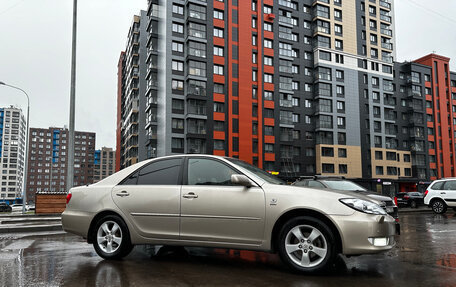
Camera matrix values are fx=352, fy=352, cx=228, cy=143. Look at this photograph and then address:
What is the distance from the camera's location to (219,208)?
15.0 feet

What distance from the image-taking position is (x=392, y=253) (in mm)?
5656

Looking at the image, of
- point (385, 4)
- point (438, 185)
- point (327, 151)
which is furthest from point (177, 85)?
Answer: point (385, 4)

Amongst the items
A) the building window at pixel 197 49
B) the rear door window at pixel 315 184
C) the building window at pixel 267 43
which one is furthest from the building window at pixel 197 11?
the rear door window at pixel 315 184

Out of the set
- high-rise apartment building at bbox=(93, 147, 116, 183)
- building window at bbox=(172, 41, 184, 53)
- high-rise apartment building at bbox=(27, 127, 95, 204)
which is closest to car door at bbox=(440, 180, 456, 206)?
→ building window at bbox=(172, 41, 184, 53)

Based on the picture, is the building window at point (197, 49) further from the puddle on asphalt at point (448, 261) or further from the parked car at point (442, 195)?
the puddle on asphalt at point (448, 261)

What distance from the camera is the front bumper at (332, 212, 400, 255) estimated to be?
404cm

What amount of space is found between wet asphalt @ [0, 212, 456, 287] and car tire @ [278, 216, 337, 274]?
0.14 m

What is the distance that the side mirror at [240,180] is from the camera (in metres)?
4.45

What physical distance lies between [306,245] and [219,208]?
3.84 ft

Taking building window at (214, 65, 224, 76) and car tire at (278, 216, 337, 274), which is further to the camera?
building window at (214, 65, 224, 76)

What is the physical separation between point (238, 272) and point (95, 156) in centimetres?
16959

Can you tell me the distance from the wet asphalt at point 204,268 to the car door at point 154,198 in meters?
0.50

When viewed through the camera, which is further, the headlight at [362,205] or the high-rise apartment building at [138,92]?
the high-rise apartment building at [138,92]

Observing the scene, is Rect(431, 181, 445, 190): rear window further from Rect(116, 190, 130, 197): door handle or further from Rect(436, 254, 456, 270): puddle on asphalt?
Rect(116, 190, 130, 197): door handle
